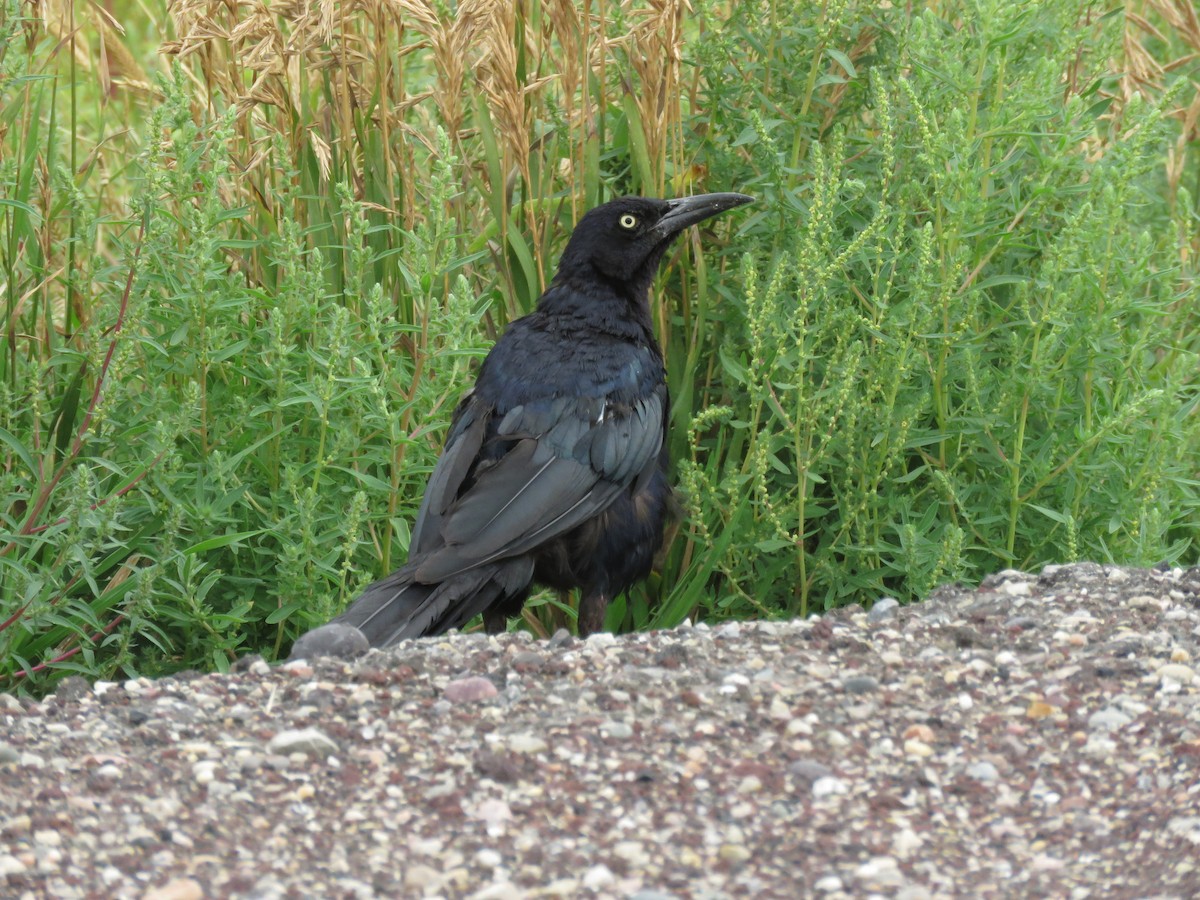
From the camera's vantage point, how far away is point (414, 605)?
169 inches

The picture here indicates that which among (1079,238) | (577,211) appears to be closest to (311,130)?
(577,211)

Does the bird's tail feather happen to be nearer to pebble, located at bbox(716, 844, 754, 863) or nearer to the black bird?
the black bird

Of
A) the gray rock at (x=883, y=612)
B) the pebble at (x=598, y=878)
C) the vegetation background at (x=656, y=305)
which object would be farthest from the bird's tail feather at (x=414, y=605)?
the pebble at (x=598, y=878)

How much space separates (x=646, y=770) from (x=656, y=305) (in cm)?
271

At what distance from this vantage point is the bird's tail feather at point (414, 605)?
420 centimetres

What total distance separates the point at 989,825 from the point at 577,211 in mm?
3017

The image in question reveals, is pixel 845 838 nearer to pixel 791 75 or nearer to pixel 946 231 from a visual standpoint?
pixel 946 231

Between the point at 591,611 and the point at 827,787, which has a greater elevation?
the point at 827,787

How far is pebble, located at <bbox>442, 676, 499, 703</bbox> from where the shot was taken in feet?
10.6

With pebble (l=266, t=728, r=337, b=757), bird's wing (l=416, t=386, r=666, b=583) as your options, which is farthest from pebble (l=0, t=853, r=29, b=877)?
bird's wing (l=416, t=386, r=666, b=583)

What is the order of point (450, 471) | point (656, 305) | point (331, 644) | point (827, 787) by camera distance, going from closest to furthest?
point (827, 787), point (331, 644), point (450, 471), point (656, 305)

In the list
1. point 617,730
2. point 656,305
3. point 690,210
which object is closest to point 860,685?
point 617,730

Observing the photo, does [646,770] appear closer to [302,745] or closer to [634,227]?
[302,745]

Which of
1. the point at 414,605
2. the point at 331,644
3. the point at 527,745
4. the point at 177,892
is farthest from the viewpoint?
the point at 414,605
